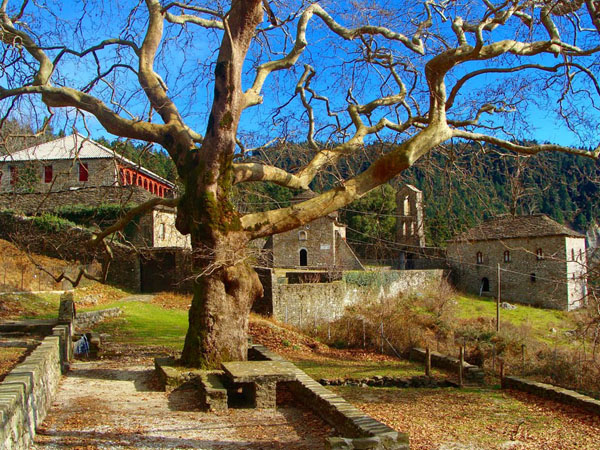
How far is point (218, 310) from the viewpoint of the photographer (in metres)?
10.2

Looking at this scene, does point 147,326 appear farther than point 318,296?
No

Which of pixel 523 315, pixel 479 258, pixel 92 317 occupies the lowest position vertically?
pixel 523 315

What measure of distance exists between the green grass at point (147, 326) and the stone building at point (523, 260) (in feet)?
77.2

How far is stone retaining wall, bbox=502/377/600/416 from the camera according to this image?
10.3m

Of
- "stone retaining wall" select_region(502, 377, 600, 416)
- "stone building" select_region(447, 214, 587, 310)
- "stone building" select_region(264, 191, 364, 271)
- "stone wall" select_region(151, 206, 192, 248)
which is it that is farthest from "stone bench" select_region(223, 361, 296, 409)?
"stone building" select_region(447, 214, 587, 310)

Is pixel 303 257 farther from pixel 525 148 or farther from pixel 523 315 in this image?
pixel 525 148

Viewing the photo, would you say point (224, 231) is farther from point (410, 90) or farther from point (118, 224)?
point (410, 90)

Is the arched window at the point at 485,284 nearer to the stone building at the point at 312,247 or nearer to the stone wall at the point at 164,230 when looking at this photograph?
the stone building at the point at 312,247

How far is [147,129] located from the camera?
35.8ft

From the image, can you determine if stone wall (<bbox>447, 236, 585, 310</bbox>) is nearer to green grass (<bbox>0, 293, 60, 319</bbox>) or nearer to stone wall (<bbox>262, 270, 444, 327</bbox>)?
stone wall (<bbox>262, 270, 444, 327</bbox>)

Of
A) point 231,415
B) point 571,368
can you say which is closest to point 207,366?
point 231,415

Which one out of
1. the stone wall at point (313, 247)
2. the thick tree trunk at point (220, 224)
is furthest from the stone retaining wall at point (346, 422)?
the stone wall at point (313, 247)

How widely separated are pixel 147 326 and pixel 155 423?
40.3ft

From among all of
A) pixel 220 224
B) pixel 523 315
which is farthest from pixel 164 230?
pixel 220 224
